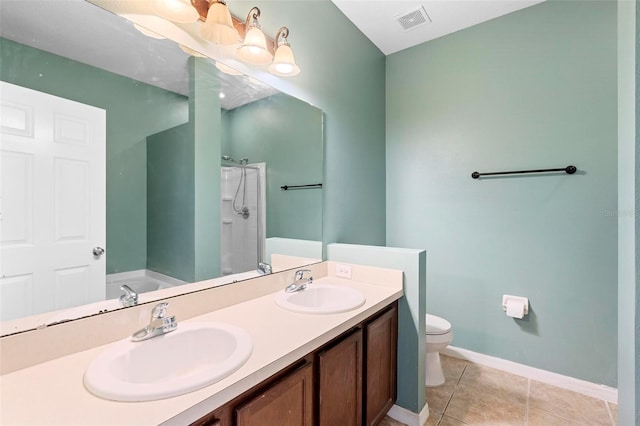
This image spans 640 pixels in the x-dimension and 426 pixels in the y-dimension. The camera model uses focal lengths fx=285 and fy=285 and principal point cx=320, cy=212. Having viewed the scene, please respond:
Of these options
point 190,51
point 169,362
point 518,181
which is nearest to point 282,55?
point 190,51

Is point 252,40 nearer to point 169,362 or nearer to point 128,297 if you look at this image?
point 128,297

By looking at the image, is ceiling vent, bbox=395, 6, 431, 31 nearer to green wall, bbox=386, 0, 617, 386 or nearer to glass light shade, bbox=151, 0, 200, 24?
green wall, bbox=386, 0, 617, 386

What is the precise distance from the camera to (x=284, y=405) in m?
0.91

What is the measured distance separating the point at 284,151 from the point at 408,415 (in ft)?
5.66

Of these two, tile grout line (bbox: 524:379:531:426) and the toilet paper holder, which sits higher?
the toilet paper holder

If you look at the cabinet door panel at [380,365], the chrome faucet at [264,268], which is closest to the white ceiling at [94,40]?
the chrome faucet at [264,268]

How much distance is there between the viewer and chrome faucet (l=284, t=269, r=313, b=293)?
1519 mm

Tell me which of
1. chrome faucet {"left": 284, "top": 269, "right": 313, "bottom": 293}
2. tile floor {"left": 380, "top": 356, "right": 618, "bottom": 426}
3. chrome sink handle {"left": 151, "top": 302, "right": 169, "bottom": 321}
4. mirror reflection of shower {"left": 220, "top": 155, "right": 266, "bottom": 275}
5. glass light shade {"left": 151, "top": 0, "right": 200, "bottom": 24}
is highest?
glass light shade {"left": 151, "top": 0, "right": 200, "bottom": 24}

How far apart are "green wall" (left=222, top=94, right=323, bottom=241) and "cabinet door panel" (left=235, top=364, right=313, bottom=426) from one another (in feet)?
2.84

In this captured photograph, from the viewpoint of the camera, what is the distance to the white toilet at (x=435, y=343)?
1.90 meters

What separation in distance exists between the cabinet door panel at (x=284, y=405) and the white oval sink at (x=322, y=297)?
0.36 meters

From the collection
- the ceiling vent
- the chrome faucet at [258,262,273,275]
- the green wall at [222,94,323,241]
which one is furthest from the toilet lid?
the ceiling vent

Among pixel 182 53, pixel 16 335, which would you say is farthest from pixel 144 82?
pixel 16 335

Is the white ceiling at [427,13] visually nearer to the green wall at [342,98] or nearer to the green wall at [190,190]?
the green wall at [342,98]
